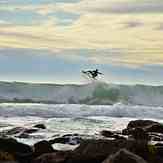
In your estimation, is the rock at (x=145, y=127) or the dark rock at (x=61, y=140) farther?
the rock at (x=145, y=127)

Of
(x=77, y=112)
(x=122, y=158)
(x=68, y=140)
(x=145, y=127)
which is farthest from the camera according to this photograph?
(x=77, y=112)

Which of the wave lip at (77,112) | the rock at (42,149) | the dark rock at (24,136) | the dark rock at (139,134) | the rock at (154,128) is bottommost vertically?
the rock at (42,149)

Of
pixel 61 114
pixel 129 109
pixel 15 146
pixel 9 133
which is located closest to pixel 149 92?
pixel 129 109

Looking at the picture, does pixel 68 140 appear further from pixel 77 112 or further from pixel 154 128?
pixel 77 112

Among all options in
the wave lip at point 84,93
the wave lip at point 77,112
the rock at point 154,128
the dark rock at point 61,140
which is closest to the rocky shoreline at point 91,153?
the dark rock at point 61,140

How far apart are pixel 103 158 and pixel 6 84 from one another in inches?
1552

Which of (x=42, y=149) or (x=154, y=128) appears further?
(x=154, y=128)

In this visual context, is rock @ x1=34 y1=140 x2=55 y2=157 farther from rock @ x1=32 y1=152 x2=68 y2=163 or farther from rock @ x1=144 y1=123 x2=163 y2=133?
rock @ x1=144 y1=123 x2=163 y2=133

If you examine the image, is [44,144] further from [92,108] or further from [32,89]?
[32,89]

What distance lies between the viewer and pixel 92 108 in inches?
1388

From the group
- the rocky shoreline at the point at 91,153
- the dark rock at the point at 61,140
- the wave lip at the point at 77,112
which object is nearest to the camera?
the rocky shoreline at the point at 91,153

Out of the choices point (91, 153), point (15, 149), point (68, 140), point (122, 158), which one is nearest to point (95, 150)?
point (91, 153)

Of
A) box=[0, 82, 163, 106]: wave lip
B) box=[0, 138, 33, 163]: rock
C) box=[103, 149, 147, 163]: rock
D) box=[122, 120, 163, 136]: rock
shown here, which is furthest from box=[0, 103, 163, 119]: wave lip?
box=[103, 149, 147, 163]: rock

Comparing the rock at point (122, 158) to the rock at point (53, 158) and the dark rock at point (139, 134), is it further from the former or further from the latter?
the dark rock at point (139, 134)
